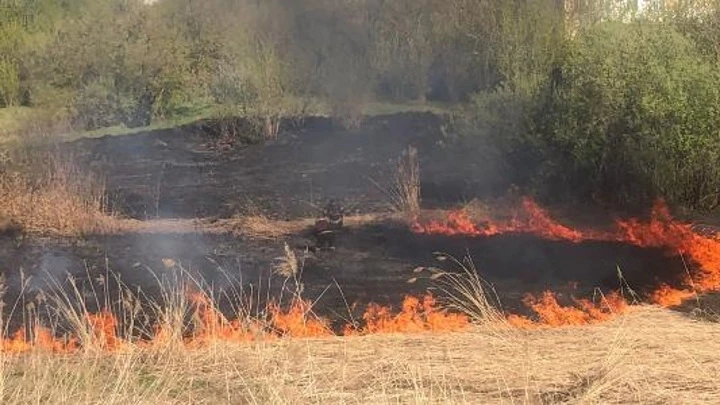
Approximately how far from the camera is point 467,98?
58.2 feet

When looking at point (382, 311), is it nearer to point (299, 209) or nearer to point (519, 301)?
point (519, 301)

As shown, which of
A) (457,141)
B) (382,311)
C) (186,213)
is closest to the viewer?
(382,311)

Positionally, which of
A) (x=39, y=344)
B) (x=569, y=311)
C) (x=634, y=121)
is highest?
(x=634, y=121)

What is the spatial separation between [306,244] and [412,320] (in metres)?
3.68

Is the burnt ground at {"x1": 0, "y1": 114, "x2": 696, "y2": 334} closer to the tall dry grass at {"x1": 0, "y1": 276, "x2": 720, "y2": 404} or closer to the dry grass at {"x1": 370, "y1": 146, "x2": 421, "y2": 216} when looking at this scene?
the dry grass at {"x1": 370, "y1": 146, "x2": 421, "y2": 216}

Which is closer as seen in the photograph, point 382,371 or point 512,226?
point 382,371

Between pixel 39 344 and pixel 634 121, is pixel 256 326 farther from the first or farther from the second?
pixel 634 121

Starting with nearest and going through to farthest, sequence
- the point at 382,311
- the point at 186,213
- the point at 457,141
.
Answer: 1. the point at 382,311
2. the point at 186,213
3. the point at 457,141

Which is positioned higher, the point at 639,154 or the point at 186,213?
the point at 639,154

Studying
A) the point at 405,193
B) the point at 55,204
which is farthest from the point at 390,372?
the point at 55,204

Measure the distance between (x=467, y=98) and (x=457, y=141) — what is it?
358cm

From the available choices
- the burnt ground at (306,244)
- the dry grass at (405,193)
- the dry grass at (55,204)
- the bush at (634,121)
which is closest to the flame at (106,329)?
the burnt ground at (306,244)

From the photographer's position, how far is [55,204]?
1146 cm

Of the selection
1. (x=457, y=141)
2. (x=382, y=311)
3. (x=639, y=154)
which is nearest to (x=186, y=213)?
(x=457, y=141)
